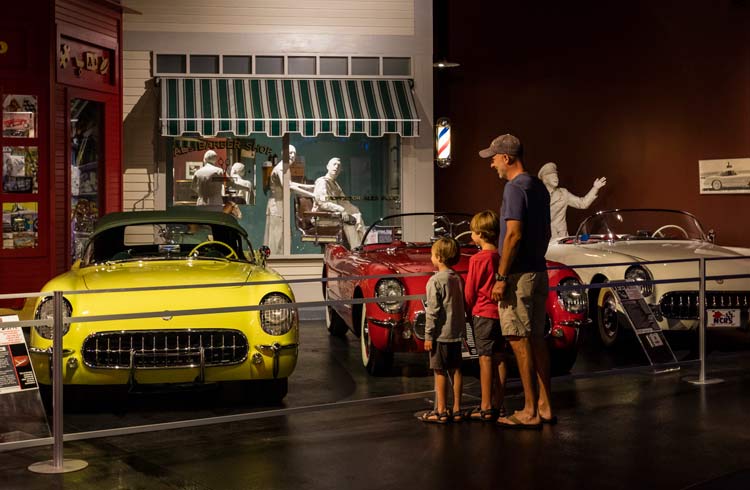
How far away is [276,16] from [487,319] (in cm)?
978

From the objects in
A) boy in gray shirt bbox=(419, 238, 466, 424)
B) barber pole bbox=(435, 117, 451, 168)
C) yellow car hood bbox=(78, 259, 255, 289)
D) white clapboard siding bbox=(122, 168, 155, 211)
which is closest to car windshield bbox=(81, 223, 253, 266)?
yellow car hood bbox=(78, 259, 255, 289)

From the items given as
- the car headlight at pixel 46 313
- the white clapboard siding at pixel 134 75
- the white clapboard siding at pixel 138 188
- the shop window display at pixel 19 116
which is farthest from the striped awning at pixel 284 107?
the car headlight at pixel 46 313

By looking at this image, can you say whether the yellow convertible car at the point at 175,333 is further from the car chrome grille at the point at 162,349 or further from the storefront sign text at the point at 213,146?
the storefront sign text at the point at 213,146

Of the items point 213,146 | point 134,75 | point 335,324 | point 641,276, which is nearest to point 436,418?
point 641,276

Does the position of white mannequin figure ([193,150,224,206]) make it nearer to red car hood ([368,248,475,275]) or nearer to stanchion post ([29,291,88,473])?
red car hood ([368,248,475,275])

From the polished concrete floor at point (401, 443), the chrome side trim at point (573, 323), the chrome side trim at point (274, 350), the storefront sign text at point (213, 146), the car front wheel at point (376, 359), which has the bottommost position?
the polished concrete floor at point (401, 443)

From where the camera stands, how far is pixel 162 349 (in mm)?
6832

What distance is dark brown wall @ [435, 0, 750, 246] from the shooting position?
14695 millimetres

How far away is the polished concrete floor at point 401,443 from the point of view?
536 cm

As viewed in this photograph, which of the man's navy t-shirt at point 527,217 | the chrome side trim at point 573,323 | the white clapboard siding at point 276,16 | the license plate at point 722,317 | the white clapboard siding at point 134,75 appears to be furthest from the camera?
the white clapboard siding at point 276,16

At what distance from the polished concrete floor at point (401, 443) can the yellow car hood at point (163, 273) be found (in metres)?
0.88

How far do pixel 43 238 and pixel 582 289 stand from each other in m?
7.18

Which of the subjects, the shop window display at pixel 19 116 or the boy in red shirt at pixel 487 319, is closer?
the boy in red shirt at pixel 487 319

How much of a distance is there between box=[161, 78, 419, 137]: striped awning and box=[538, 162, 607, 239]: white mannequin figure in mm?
2592
